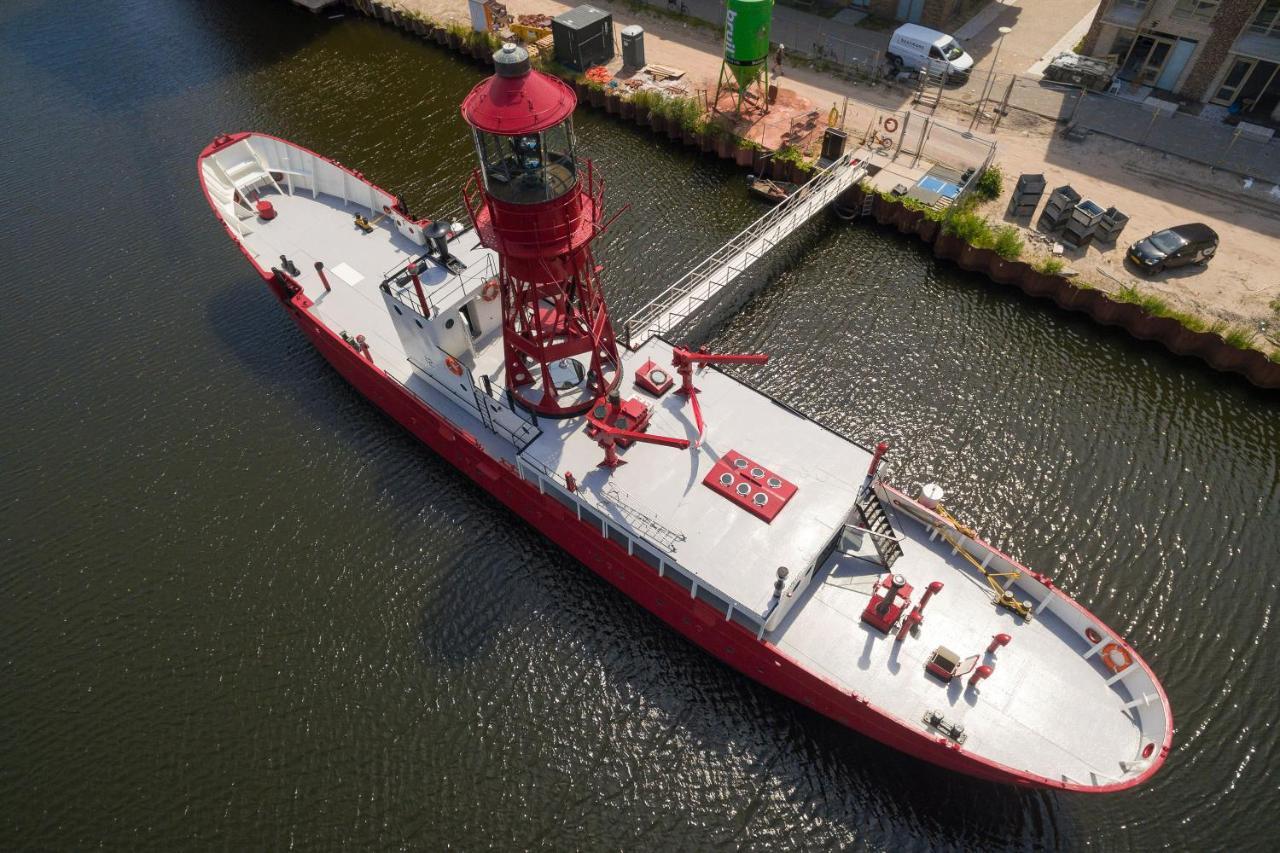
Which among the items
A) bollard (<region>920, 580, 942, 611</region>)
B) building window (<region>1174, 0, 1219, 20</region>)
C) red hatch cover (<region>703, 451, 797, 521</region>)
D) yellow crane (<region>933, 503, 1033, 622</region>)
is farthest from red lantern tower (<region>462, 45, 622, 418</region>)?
building window (<region>1174, 0, 1219, 20</region>)

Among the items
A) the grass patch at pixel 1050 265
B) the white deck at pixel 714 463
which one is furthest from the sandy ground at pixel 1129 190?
the white deck at pixel 714 463


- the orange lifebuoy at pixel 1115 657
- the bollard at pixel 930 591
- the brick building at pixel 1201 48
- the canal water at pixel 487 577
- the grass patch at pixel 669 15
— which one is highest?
the brick building at pixel 1201 48

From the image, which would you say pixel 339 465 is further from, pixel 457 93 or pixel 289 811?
pixel 457 93

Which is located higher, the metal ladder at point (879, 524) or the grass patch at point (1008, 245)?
the grass patch at point (1008, 245)

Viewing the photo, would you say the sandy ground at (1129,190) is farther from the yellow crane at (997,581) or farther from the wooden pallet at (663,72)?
the yellow crane at (997,581)

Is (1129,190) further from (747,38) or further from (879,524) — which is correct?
(879,524)

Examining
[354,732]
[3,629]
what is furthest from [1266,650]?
[3,629]
